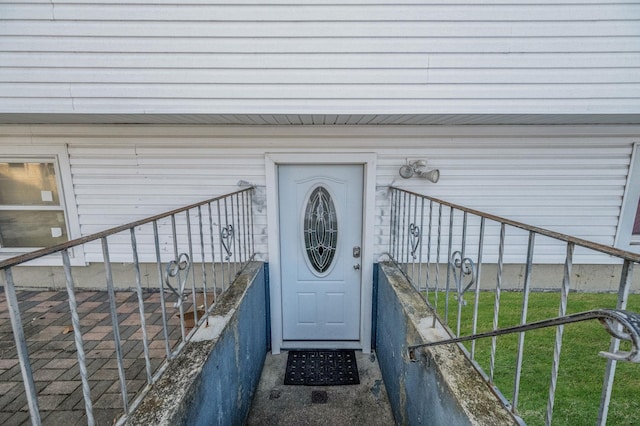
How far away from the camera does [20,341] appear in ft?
2.93

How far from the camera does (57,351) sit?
2258 millimetres

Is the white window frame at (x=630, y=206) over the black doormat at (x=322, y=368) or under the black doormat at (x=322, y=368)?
over

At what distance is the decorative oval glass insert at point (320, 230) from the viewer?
350 cm

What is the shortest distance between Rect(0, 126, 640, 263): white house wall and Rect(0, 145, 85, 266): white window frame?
0.22 ft

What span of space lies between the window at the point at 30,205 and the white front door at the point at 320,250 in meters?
2.58

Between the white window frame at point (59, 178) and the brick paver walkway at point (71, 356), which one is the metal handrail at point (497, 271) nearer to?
the brick paver walkway at point (71, 356)

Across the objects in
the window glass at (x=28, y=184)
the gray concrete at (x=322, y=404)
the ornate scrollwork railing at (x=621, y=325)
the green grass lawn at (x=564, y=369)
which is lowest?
the gray concrete at (x=322, y=404)

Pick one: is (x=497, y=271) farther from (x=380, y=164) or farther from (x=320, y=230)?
(x=320, y=230)

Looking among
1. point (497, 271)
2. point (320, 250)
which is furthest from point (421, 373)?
point (320, 250)

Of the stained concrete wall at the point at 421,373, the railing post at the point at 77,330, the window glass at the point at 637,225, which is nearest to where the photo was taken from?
the railing post at the point at 77,330

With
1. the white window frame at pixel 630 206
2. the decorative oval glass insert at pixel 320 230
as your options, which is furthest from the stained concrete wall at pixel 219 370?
the white window frame at pixel 630 206
